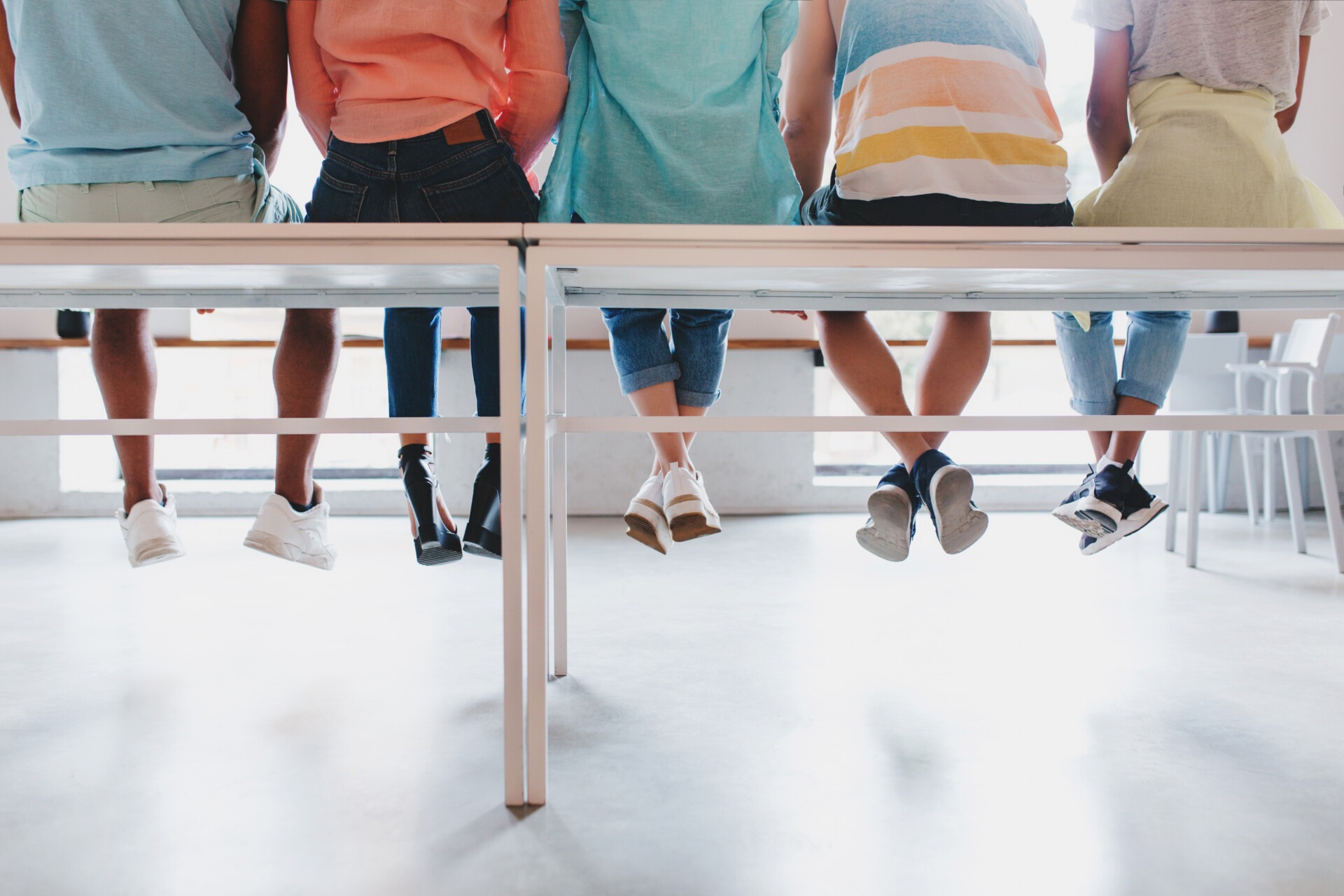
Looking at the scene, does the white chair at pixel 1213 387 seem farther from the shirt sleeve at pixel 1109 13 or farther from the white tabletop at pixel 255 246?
the white tabletop at pixel 255 246

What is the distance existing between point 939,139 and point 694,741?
94 centimetres

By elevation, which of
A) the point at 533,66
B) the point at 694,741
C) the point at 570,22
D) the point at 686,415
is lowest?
the point at 694,741

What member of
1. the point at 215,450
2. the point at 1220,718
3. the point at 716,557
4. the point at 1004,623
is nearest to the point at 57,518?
the point at 215,450

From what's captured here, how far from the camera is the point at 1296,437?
130 inches

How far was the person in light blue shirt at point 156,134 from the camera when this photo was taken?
1153mm

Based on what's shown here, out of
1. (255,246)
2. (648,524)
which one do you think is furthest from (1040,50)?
(255,246)

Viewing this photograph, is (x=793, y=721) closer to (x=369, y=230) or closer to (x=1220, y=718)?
(x=1220, y=718)

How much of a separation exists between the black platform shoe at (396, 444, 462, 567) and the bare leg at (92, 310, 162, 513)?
439 mm

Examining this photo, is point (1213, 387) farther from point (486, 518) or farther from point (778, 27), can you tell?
point (486, 518)

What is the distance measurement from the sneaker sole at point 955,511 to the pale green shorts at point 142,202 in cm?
113

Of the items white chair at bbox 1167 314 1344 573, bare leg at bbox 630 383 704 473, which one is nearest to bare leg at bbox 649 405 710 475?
bare leg at bbox 630 383 704 473

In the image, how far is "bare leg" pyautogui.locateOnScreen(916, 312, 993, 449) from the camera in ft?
4.54

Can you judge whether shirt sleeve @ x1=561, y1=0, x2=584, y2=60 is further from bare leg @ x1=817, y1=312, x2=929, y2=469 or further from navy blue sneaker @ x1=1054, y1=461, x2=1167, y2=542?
navy blue sneaker @ x1=1054, y1=461, x2=1167, y2=542

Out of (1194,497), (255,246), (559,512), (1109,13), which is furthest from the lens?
(1194,497)
